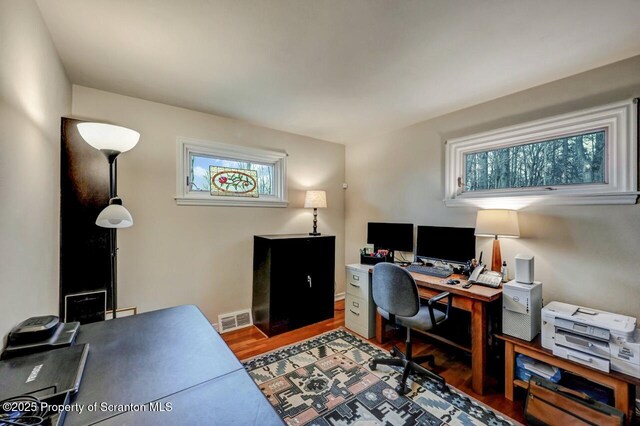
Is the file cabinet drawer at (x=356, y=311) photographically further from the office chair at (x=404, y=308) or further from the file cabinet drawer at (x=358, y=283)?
the office chair at (x=404, y=308)

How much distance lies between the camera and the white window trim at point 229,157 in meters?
2.68

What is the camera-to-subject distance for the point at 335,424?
1.64 metres

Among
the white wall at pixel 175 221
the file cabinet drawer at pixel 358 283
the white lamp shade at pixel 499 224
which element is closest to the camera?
the white lamp shade at pixel 499 224

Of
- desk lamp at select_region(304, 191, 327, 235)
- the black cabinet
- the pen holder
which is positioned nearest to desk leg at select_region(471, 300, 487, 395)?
the pen holder

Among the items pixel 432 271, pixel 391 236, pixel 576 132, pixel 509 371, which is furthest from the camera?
pixel 391 236

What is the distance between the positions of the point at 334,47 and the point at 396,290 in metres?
1.76

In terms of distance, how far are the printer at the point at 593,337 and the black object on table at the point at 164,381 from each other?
1.99m

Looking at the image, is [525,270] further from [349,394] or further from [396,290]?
[349,394]

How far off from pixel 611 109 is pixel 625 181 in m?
0.52

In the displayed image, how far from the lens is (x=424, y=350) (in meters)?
2.56

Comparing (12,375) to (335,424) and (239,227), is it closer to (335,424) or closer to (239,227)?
(335,424)

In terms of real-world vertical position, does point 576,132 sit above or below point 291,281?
above

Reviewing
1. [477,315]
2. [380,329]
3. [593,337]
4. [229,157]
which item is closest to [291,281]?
[380,329]

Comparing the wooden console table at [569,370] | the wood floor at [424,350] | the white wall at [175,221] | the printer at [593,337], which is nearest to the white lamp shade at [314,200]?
the white wall at [175,221]
